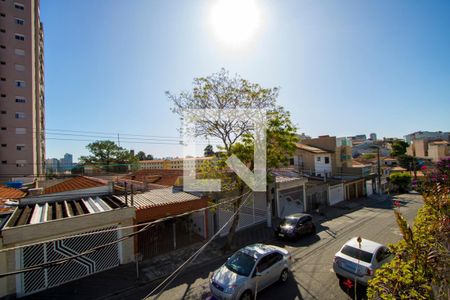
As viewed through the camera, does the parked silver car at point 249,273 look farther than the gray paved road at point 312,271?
No

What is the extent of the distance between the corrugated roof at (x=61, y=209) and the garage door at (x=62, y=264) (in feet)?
3.62

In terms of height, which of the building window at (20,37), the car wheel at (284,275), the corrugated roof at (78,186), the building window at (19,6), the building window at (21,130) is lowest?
the car wheel at (284,275)

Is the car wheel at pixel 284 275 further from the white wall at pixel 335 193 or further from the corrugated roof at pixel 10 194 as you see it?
the white wall at pixel 335 193

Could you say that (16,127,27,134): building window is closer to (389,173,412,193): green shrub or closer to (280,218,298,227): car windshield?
(280,218,298,227): car windshield

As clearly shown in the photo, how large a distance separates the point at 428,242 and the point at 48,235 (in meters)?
12.4

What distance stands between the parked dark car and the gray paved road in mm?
441

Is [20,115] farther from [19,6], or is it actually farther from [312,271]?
[312,271]

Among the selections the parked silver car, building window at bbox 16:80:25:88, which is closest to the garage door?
the parked silver car

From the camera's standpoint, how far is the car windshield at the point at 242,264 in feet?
26.3

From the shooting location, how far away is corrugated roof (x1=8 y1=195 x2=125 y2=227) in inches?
380

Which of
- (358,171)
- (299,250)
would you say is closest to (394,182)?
(358,171)

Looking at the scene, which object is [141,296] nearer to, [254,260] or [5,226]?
[254,260]

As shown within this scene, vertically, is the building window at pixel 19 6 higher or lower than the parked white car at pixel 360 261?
higher

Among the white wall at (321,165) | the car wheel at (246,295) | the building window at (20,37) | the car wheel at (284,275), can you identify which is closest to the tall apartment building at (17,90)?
the building window at (20,37)
